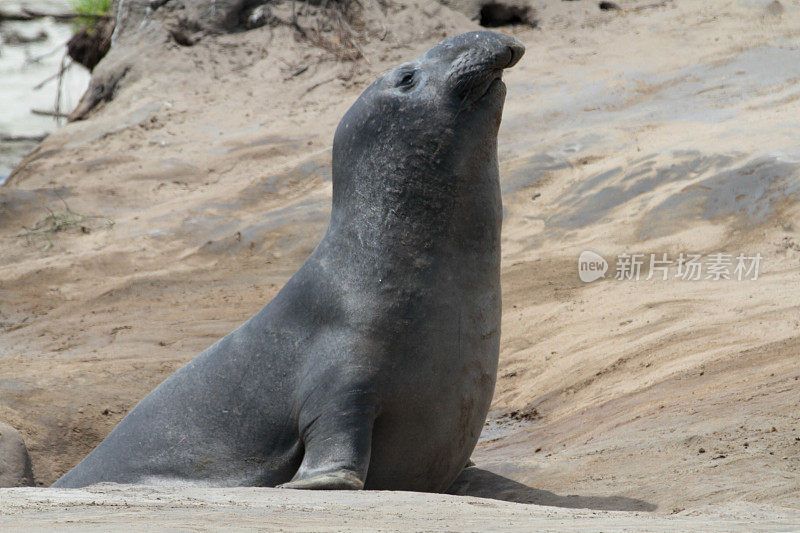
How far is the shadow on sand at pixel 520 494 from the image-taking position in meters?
3.34

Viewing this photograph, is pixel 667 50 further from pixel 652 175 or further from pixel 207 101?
pixel 207 101

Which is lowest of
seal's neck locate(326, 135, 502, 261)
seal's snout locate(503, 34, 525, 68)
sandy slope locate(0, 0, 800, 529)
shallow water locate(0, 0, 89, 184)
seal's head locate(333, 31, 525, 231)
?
shallow water locate(0, 0, 89, 184)

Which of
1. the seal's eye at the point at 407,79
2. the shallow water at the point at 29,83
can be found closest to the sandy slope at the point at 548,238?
the seal's eye at the point at 407,79

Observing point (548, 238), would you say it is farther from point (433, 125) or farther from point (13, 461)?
point (13, 461)

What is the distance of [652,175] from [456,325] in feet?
15.5

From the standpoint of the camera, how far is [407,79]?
379 centimetres

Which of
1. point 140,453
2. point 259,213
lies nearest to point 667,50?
point 259,213

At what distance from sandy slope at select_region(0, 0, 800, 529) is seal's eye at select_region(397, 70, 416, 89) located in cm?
168

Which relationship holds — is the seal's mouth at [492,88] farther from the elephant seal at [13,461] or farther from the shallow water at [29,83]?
the shallow water at [29,83]

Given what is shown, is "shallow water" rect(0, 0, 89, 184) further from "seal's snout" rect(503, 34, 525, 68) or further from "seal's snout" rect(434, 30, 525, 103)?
"seal's snout" rect(503, 34, 525, 68)

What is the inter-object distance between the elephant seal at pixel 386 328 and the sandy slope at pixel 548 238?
Answer: 0.61 metres

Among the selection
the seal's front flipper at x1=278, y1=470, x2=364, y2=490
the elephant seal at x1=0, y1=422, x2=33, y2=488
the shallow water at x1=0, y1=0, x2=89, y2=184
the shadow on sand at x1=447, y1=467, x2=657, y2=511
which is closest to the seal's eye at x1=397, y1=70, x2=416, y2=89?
the seal's front flipper at x1=278, y1=470, x2=364, y2=490

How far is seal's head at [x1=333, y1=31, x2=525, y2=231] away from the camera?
3.63 m

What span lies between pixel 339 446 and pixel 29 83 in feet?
61.7
